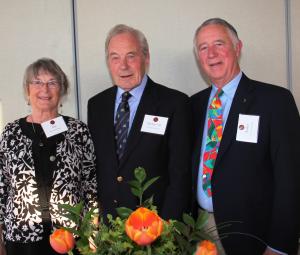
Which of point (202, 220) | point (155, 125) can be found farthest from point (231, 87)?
point (202, 220)

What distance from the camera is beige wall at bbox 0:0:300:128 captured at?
2.78m

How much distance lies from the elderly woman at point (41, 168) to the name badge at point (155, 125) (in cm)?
38

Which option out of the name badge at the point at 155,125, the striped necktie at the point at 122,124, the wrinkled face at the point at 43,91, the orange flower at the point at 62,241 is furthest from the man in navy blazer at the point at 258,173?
the orange flower at the point at 62,241

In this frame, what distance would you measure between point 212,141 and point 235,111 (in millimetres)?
211

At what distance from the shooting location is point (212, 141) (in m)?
2.10

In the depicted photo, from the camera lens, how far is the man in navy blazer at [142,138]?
2088 millimetres

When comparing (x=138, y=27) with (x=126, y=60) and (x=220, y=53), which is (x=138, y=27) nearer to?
(x=126, y=60)

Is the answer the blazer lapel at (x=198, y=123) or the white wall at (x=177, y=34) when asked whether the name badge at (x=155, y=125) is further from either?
the white wall at (x=177, y=34)

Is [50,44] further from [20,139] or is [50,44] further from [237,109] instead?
[237,109]

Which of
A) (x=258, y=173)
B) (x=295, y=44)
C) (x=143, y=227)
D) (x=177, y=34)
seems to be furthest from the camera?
(x=295, y=44)

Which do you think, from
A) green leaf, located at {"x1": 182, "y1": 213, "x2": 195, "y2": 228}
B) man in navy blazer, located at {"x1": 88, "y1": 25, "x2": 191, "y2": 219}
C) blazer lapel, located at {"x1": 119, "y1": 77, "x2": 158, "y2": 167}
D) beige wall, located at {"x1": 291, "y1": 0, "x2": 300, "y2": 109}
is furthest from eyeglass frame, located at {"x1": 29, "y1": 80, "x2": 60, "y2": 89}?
beige wall, located at {"x1": 291, "y1": 0, "x2": 300, "y2": 109}

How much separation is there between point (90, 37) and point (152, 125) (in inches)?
42.0

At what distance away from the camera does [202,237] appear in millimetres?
935

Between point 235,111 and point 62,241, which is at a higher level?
point 235,111
